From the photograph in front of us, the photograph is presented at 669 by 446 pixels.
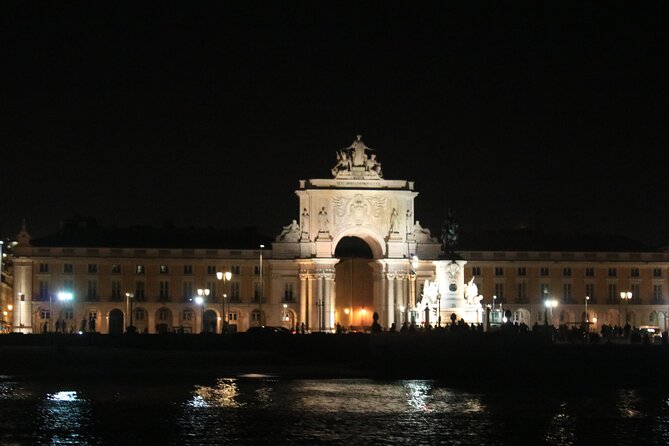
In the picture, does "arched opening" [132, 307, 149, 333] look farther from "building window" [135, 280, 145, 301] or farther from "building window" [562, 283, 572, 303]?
"building window" [562, 283, 572, 303]

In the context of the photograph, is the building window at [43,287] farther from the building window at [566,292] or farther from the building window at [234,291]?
the building window at [566,292]

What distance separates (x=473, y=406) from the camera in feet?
155

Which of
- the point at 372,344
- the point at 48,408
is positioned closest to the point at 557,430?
the point at 48,408

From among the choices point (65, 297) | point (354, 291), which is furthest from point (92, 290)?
point (354, 291)

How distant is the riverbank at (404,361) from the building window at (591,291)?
→ 66769mm

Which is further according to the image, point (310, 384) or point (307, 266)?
point (307, 266)

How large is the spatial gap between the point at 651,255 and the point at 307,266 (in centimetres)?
3831

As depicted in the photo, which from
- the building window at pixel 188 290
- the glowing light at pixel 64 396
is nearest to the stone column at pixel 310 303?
the building window at pixel 188 290

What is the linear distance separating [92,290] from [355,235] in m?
27.5

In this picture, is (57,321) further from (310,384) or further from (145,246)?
(310,384)

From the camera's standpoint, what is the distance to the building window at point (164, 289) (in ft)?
436

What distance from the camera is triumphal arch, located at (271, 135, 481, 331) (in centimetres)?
12656

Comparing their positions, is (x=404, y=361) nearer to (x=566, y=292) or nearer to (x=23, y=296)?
(x=23, y=296)

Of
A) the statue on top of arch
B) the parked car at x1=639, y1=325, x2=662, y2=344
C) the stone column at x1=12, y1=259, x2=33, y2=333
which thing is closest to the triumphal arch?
the statue on top of arch
